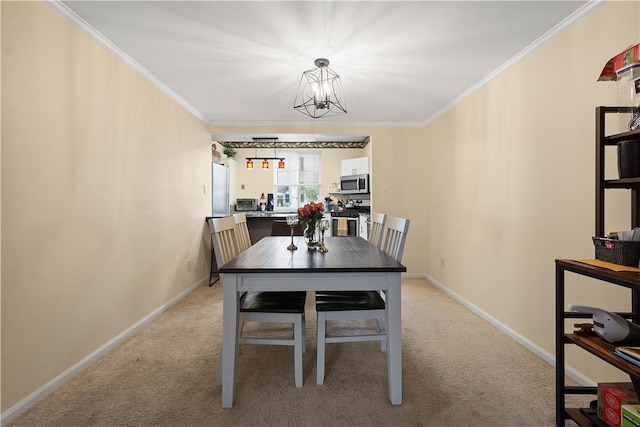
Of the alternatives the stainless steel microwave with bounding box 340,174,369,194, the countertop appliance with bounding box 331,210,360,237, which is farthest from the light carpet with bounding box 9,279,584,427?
the stainless steel microwave with bounding box 340,174,369,194

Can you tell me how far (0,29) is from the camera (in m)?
1.46

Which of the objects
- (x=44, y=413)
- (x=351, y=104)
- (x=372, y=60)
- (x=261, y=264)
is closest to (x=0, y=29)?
(x=261, y=264)

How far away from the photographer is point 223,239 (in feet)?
6.93

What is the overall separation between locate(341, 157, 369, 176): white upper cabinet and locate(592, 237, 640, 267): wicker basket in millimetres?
4172

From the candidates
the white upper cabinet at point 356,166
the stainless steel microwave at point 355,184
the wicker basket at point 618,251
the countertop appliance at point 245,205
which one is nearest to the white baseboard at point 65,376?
the wicker basket at point 618,251

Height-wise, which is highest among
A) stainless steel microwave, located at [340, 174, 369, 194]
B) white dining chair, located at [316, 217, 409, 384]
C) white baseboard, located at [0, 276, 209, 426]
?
stainless steel microwave, located at [340, 174, 369, 194]

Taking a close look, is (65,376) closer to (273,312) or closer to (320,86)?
(273,312)

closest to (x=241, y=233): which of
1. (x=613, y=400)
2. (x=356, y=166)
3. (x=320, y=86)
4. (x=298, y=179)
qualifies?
(x=320, y=86)

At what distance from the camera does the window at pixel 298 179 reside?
7.05m

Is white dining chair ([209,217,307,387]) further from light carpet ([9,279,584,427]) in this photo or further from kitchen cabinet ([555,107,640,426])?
kitchen cabinet ([555,107,640,426])

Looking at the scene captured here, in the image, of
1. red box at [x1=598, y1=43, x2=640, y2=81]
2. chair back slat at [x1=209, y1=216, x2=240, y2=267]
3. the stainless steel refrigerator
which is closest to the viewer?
red box at [x1=598, y1=43, x2=640, y2=81]

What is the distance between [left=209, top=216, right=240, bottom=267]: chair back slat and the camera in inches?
75.5

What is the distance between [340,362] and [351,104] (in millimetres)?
2751

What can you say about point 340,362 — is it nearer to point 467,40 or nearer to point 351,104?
point 467,40
